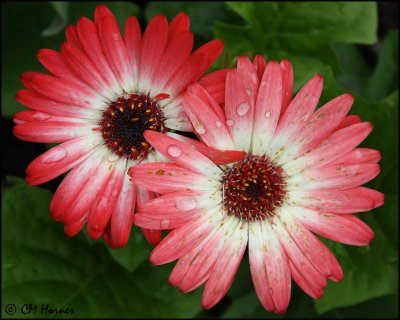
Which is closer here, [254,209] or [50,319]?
[254,209]

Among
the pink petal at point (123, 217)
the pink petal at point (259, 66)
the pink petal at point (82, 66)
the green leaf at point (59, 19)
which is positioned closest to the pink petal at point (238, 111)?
the pink petal at point (259, 66)

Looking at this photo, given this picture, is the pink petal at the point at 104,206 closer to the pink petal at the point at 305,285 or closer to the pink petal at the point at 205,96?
the pink petal at the point at 205,96

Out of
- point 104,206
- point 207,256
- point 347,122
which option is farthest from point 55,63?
point 347,122

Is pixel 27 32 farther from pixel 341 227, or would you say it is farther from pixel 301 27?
pixel 341 227

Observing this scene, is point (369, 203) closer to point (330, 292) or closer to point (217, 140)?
point (217, 140)

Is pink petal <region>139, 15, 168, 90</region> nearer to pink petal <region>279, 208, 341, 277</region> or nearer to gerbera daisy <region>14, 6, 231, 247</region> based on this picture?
gerbera daisy <region>14, 6, 231, 247</region>

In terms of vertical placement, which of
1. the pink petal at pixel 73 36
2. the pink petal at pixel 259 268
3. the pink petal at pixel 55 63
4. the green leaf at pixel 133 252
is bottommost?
the green leaf at pixel 133 252

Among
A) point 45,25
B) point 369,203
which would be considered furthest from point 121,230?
point 45,25
